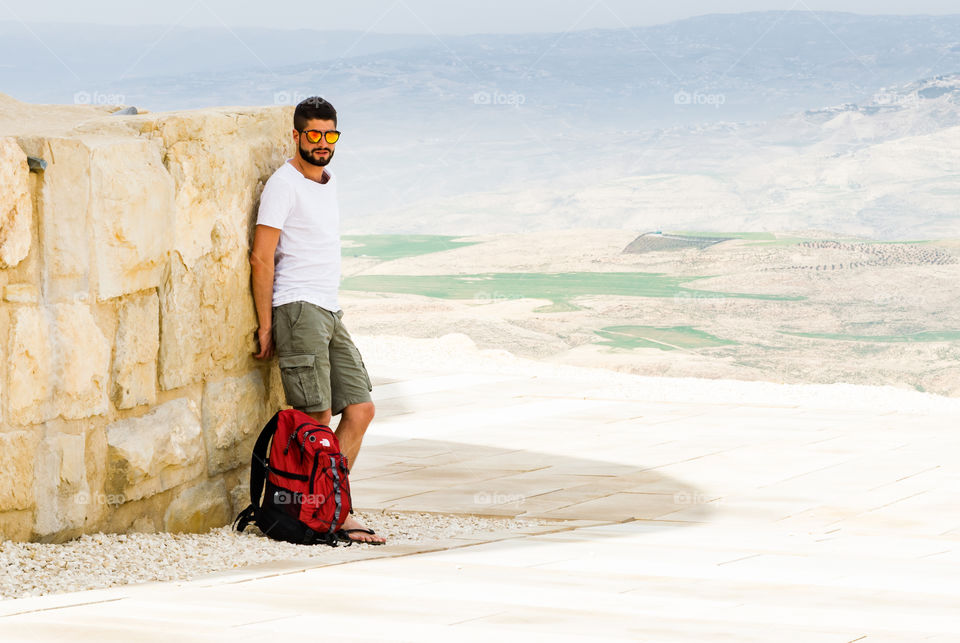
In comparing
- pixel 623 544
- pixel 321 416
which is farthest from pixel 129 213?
pixel 623 544

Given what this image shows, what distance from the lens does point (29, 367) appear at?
3.90 meters

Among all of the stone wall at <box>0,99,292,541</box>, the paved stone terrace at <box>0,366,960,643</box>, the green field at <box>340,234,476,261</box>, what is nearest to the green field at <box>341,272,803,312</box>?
the green field at <box>340,234,476,261</box>

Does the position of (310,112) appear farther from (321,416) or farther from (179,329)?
(321,416)

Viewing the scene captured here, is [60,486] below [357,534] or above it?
above

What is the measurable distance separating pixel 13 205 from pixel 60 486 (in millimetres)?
901

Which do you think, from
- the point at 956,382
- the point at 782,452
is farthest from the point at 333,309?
the point at 956,382

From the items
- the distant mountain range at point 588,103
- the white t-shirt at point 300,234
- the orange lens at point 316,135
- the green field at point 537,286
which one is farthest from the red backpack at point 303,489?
the distant mountain range at point 588,103

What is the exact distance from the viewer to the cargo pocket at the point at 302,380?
→ 15.9ft

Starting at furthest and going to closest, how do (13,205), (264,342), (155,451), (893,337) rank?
(893,337), (264,342), (155,451), (13,205)

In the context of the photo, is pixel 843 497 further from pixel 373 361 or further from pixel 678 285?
pixel 678 285

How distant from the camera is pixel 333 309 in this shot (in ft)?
16.4

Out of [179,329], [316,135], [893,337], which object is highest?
[316,135]

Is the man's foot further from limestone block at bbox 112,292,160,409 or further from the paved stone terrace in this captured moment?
limestone block at bbox 112,292,160,409

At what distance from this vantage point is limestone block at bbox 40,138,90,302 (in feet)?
13.0
